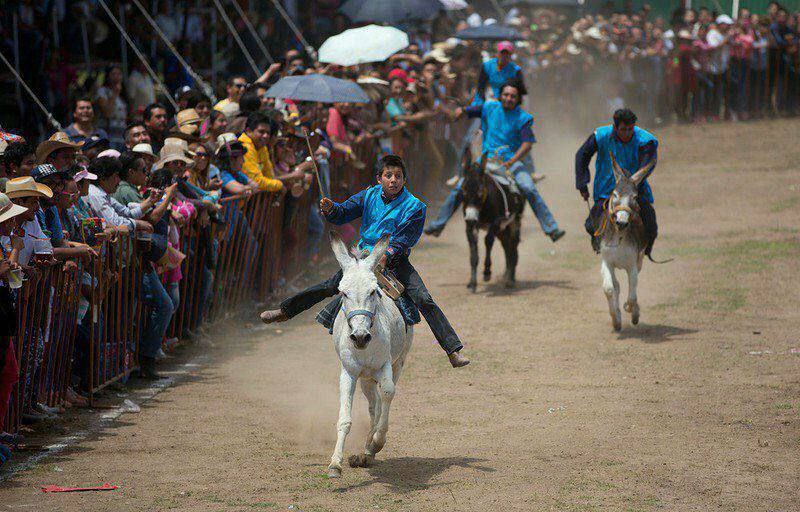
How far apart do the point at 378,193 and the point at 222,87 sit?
8.52m

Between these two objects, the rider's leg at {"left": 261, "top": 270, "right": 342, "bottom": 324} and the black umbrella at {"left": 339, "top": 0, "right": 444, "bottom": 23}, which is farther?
the black umbrella at {"left": 339, "top": 0, "right": 444, "bottom": 23}

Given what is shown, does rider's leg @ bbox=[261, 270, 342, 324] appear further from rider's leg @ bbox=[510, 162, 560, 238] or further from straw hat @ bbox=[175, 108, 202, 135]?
rider's leg @ bbox=[510, 162, 560, 238]

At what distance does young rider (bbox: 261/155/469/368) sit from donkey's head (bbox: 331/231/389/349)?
1.71ft

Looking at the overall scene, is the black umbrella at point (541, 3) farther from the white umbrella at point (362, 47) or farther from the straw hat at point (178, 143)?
the straw hat at point (178, 143)

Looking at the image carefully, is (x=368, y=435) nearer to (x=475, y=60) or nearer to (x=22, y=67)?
(x=22, y=67)

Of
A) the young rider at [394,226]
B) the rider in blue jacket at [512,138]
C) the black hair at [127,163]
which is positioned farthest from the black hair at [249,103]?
the young rider at [394,226]

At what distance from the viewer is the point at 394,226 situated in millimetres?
8922

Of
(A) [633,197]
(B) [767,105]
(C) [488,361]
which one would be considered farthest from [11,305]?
(B) [767,105]

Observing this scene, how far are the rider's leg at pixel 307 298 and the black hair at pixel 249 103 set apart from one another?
5.68m

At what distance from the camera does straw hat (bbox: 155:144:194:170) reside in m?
11.5

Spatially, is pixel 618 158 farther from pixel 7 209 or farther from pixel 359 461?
pixel 7 209

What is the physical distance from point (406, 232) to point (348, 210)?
1.64ft

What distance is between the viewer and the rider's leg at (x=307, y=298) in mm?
9023

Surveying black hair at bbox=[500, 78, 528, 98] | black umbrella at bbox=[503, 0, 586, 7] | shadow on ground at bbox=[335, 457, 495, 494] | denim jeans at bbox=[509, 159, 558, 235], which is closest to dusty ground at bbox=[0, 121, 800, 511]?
shadow on ground at bbox=[335, 457, 495, 494]
